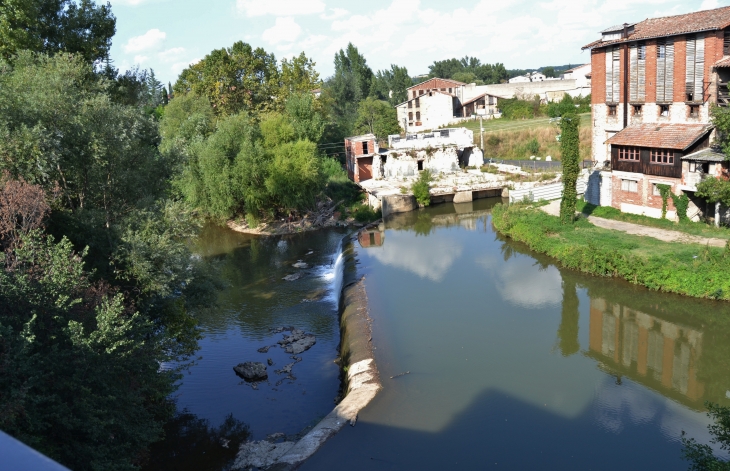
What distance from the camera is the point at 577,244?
2606cm

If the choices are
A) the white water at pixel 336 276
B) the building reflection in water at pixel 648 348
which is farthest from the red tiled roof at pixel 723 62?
the white water at pixel 336 276

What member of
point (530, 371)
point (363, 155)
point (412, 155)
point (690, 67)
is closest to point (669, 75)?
point (690, 67)

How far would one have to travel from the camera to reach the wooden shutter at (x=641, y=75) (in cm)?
3118

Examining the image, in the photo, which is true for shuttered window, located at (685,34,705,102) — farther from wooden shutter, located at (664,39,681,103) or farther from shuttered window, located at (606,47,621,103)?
shuttered window, located at (606,47,621,103)

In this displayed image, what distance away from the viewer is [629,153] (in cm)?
2991

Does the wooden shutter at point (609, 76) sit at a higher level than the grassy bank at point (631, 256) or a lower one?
higher

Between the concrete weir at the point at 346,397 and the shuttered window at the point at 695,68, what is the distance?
1928 centimetres

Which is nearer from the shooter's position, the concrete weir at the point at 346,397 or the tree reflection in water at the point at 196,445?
the concrete weir at the point at 346,397

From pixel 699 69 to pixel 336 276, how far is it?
2040cm

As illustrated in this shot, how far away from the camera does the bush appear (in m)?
40.6

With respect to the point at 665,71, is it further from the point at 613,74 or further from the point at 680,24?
the point at 613,74

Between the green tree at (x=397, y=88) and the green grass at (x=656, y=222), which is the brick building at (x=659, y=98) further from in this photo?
the green tree at (x=397, y=88)

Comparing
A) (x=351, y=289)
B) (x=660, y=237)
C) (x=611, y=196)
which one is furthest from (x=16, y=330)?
(x=611, y=196)

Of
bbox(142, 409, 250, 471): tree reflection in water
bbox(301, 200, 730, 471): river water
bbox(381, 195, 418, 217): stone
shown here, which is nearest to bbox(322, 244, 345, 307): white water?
bbox(301, 200, 730, 471): river water
